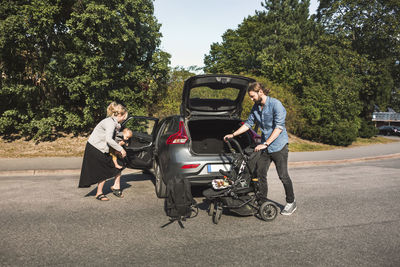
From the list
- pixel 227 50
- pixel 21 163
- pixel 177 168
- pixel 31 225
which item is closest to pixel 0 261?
pixel 31 225

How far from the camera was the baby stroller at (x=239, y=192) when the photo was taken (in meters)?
4.34

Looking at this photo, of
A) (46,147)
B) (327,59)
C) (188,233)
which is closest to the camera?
(188,233)

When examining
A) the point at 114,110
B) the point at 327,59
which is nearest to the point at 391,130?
the point at 327,59

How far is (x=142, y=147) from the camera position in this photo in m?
6.60

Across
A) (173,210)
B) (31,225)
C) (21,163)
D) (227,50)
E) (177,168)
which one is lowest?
(21,163)

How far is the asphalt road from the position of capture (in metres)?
3.14

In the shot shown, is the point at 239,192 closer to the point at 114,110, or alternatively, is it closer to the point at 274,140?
the point at 274,140

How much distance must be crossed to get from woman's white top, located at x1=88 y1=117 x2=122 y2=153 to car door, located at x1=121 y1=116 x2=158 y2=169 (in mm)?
858

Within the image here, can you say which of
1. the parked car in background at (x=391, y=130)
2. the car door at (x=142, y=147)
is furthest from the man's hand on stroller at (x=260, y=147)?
the parked car in background at (x=391, y=130)

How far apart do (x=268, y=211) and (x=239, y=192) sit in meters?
0.53

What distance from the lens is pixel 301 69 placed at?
22203 mm

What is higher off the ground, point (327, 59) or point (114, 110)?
point (327, 59)

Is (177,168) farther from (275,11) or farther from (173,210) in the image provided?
(275,11)

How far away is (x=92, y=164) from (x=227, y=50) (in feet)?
136
